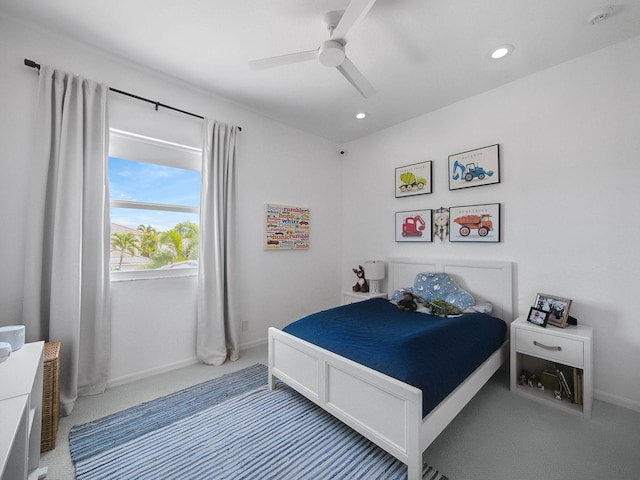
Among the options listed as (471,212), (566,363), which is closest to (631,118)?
(471,212)

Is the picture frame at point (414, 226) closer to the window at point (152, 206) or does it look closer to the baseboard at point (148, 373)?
the window at point (152, 206)

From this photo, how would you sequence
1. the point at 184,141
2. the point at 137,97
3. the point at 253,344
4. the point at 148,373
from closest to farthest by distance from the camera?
the point at 137,97 → the point at 148,373 → the point at 184,141 → the point at 253,344

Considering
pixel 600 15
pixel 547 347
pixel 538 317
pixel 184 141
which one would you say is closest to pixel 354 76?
pixel 600 15

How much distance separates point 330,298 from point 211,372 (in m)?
1.91

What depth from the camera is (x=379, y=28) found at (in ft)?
6.40

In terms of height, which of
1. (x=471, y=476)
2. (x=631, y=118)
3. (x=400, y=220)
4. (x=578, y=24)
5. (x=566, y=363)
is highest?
(x=578, y=24)

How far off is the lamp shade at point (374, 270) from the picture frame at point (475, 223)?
89 centimetres

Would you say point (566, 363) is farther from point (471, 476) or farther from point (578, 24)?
point (578, 24)

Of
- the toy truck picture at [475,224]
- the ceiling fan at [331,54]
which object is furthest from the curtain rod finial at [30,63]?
the toy truck picture at [475,224]

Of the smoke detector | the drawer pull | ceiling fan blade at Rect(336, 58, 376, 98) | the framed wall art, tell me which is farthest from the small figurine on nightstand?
the smoke detector

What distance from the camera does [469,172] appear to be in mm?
2869

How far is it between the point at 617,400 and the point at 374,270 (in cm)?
225

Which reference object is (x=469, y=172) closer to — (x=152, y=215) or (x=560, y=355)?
(x=560, y=355)

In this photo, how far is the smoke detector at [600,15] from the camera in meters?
1.78
